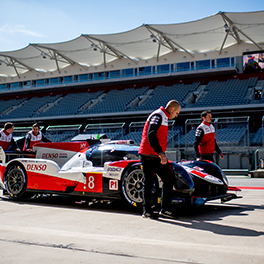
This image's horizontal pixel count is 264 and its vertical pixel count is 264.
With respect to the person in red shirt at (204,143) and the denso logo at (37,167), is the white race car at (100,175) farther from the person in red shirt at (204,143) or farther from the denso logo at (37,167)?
the person in red shirt at (204,143)

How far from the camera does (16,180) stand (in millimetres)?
6887

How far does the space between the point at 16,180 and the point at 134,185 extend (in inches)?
112

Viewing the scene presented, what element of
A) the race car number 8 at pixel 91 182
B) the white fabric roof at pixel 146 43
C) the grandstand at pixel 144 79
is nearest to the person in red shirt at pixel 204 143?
the race car number 8 at pixel 91 182

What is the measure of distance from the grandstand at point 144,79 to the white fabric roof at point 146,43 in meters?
0.08

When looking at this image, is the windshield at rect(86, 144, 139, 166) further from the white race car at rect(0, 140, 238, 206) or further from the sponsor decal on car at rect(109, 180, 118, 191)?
the sponsor decal on car at rect(109, 180, 118, 191)

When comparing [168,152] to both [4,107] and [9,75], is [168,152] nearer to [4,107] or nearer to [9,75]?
[4,107]

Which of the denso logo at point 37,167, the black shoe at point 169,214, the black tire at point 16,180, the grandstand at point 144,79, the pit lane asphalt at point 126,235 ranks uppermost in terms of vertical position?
the grandstand at point 144,79

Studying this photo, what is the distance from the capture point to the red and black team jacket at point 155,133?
4.80 metres

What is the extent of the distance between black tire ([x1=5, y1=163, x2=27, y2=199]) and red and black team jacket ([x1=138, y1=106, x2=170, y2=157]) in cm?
297

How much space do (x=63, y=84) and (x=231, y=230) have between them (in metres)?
34.9

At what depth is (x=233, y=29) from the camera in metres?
27.0

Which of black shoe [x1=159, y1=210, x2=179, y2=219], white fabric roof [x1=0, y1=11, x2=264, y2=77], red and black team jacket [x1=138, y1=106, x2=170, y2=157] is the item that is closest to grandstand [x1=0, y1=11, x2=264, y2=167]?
white fabric roof [x1=0, y1=11, x2=264, y2=77]

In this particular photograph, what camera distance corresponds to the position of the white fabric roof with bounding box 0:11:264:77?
2584 cm

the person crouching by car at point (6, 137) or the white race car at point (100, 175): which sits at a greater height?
the person crouching by car at point (6, 137)
